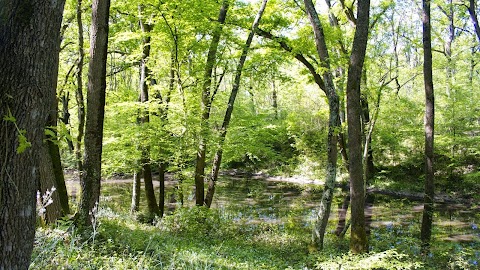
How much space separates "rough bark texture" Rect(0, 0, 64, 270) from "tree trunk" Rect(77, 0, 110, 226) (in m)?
3.21

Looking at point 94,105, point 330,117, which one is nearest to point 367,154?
point 330,117

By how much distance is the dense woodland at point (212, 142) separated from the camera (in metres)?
2.24

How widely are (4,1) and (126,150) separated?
8.70 meters

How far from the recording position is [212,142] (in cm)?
993

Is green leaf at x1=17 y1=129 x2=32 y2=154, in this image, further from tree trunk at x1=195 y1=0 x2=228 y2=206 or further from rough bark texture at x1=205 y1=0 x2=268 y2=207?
rough bark texture at x1=205 y1=0 x2=268 y2=207

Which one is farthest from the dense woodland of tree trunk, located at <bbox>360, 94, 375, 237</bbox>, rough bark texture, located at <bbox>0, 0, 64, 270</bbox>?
tree trunk, located at <bbox>360, 94, 375, 237</bbox>

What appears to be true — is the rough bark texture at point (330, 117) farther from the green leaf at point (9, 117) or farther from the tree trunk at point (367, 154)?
the green leaf at point (9, 117)

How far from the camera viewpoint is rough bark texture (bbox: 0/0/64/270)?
205 cm

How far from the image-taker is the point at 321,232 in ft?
27.8

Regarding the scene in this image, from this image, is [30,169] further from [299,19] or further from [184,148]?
[299,19]

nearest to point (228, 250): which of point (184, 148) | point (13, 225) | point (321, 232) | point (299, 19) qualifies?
point (321, 232)

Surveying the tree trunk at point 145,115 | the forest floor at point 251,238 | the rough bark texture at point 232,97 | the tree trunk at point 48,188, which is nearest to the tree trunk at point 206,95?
the rough bark texture at point 232,97

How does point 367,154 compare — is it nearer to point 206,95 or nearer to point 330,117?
point 330,117

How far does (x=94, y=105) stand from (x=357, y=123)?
4779 millimetres
